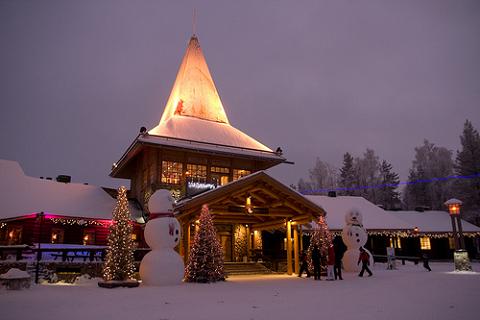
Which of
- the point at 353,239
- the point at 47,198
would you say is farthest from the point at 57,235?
the point at 353,239

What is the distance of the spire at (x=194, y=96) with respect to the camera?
1076 inches

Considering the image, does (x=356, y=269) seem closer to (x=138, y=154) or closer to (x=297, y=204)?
(x=297, y=204)

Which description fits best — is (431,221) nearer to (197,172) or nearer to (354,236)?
(354,236)

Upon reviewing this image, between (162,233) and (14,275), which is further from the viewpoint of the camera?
(162,233)

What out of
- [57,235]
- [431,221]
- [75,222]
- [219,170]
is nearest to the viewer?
[75,222]

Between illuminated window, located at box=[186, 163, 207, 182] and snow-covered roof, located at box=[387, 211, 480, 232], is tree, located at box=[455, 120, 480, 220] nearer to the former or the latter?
snow-covered roof, located at box=[387, 211, 480, 232]

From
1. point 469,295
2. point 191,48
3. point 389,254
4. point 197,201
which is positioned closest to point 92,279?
point 197,201

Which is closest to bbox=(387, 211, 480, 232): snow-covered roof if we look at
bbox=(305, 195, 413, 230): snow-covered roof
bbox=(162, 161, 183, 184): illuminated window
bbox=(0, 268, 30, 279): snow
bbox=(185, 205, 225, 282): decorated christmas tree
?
bbox=(305, 195, 413, 230): snow-covered roof

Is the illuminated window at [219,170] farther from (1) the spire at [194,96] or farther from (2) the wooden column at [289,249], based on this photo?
(2) the wooden column at [289,249]

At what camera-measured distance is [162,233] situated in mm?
14797

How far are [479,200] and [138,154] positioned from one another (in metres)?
34.9

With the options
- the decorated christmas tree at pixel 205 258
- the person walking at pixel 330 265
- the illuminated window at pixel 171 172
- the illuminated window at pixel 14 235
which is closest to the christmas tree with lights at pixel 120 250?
the decorated christmas tree at pixel 205 258

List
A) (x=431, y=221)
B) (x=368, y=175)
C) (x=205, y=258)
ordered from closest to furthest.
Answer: (x=205, y=258) < (x=431, y=221) < (x=368, y=175)

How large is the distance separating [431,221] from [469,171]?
8.52 metres
